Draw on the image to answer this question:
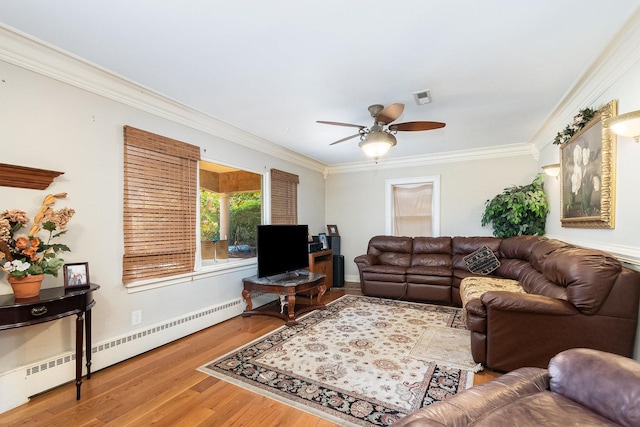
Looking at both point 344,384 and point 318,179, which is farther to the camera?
point 318,179

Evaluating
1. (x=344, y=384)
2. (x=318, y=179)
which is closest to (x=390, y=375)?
(x=344, y=384)

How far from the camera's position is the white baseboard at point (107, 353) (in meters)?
2.01

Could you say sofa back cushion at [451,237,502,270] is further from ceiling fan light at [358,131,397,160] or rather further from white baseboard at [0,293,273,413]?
white baseboard at [0,293,273,413]

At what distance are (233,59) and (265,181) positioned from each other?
2451mm

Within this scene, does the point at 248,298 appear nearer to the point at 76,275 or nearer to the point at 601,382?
the point at 76,275

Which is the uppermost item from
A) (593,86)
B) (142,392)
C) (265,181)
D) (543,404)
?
(593,86)

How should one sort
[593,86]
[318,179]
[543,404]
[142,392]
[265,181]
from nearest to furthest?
[543,404] → [142,392] → [593,86] → [265,181] → [318,179]

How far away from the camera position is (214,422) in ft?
6.06

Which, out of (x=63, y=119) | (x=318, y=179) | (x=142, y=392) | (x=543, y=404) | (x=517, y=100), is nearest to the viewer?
(x=543, y=404)

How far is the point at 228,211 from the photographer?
13.4ft

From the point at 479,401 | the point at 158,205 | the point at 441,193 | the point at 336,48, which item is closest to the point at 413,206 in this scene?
the point at 441,193

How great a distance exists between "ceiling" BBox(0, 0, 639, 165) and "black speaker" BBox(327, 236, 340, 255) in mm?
3039

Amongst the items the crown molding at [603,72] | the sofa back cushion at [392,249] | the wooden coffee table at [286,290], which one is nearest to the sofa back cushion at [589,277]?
the crown molding at [603,72]

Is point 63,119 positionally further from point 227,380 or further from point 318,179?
point 318,179
